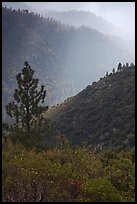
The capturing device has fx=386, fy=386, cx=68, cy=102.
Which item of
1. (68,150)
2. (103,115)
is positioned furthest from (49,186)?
(103,115)

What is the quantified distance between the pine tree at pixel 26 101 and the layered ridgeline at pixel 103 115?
2176 cm

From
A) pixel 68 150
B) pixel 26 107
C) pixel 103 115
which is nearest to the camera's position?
pixel 68 150

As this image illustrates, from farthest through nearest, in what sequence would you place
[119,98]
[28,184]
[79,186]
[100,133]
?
[119,98]
[100,133]
[28,184]
[79,186]

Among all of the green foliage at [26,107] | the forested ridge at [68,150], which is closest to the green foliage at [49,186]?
the forested ridge at [68,150]

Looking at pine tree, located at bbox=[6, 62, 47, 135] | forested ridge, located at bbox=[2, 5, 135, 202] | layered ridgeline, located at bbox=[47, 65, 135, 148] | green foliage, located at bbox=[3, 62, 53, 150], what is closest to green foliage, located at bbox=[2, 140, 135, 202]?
forested ridge, located at bbox=[2, 5, 135, 202]

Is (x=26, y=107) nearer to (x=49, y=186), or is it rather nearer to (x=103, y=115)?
(x=49, y=186)

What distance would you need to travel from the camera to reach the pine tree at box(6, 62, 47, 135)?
31.8 meters

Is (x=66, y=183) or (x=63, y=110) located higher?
(x=63, y=110)

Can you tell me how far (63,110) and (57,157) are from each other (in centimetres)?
6328

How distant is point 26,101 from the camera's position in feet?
104

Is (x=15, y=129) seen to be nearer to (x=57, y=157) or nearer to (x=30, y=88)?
(x=30, y=88)

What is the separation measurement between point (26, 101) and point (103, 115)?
38130 millimetres

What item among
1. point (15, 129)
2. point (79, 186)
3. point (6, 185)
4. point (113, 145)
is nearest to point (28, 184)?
point (6, 185)

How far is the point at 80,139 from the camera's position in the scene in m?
63.6
